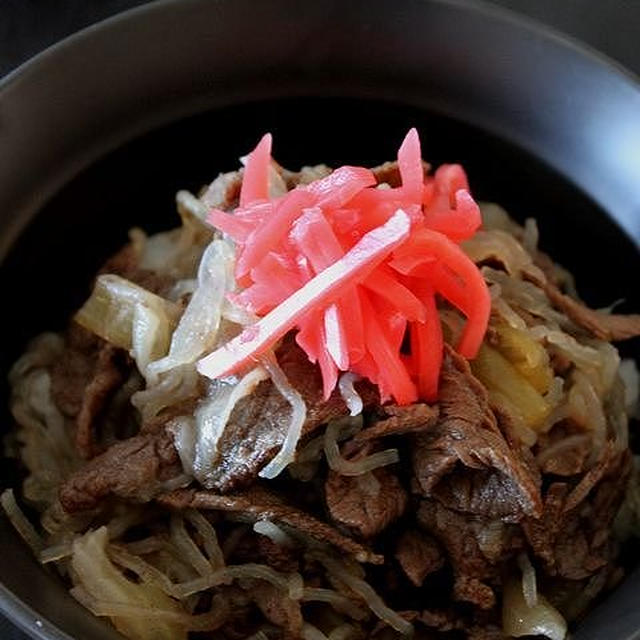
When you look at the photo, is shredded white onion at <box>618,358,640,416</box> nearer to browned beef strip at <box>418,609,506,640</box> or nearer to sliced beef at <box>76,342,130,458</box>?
browned beef strip at <box>418,609,506,640</box>

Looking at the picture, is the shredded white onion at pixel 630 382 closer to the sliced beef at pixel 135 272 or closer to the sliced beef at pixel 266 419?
the sliced beef at pixel 266 419

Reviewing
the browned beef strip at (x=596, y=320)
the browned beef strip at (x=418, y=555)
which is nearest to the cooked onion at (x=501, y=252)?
the browned beef strip at (x=596, y=320)

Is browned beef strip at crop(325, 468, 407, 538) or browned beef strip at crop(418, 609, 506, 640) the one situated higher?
browned beef strip at crop(325, 468, 407, 538)

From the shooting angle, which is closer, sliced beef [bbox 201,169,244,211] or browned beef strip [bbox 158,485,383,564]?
browned beef strip [bbox 158,485,383,564]

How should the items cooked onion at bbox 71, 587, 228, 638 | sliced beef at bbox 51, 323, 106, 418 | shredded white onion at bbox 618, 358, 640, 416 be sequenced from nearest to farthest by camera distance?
1. cooked onion at bbox 71, 587, 228, 638
2. sliced beef at bbox 51, 323, 106, 418
3. shredded white onion at bbox 618, 358, 640, 416

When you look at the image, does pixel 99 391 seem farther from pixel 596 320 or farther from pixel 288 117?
pixel 596 320

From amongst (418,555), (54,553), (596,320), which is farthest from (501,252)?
(54,553)

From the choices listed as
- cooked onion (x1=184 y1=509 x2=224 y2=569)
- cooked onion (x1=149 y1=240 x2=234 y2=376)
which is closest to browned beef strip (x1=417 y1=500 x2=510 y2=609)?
cooked onion (x1=184 y1=509 x2=224 y2=569)

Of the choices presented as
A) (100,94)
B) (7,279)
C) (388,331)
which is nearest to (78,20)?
(100,94)
